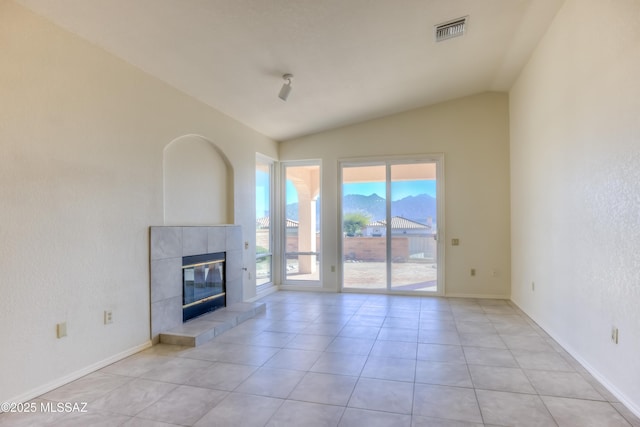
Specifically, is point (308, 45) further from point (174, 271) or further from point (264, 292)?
point (264, 292)

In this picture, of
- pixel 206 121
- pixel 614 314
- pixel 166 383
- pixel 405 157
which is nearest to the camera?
pixel 614 314

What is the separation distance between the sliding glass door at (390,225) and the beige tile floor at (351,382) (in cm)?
170

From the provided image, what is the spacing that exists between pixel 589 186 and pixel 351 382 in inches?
94.9

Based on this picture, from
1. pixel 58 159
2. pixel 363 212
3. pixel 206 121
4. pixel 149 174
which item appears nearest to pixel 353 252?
pixel 363 212

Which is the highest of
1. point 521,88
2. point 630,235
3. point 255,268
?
point 521,88

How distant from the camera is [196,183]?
13.9ft

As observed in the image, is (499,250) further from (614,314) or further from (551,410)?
(551,410)

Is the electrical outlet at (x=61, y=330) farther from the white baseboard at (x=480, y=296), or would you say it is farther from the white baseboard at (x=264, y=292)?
the white baseboard at (x=480, y=296)

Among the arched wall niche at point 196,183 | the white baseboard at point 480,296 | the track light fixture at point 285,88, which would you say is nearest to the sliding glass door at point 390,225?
the white baseboard at point 480,296

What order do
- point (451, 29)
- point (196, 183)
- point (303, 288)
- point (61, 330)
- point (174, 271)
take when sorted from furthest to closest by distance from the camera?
point (303, 288)
point (196, 183)
point (174, 271)
point (451, 29)
point (61, 330)

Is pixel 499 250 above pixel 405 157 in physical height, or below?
below

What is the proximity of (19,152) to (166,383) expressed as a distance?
1.89 metres

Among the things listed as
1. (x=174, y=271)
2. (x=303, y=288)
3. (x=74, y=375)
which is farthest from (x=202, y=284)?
(x=303, y=288)

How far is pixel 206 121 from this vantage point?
167 inches
